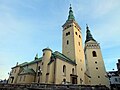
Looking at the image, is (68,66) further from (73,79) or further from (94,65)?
(94,65)

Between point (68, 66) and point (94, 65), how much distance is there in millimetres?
15467

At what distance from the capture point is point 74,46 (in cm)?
3816

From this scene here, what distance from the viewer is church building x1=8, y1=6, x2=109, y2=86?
1171 inches

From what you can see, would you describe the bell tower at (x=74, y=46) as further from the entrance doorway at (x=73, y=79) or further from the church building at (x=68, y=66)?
the entrance doorway at (x=73, y=79)

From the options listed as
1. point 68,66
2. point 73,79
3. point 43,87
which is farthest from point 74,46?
point 43,87

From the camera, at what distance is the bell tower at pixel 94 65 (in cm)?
4044

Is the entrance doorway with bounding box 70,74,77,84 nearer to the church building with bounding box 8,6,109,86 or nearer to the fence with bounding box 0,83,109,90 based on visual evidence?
the church building with bounding box 8,6,109,86

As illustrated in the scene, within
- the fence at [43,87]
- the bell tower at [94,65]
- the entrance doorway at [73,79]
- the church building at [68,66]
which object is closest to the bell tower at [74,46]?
the church building at [68,66]

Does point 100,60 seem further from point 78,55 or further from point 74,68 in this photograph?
point 74,68

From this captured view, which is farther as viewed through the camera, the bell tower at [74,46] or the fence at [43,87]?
the bell tower at [74,46]

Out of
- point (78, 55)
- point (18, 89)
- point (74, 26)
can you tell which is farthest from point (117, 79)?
point (18, 89)

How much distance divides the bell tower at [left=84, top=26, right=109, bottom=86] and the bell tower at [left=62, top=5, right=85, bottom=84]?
5040mm

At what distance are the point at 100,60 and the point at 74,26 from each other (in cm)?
1578

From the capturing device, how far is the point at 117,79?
39.1m
